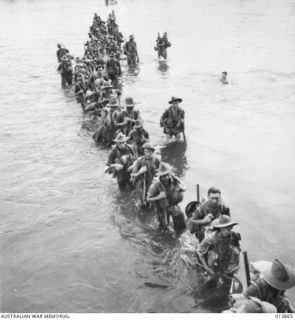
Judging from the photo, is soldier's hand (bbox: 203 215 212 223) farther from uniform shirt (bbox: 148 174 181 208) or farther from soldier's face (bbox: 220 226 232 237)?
uniform shirt (bbox: 148 174 181 208)

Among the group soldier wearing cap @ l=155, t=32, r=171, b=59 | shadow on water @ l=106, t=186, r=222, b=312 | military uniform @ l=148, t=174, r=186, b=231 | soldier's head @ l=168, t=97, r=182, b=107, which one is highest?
soldier wearing cap @ l=155, t=32, r=171, b=59

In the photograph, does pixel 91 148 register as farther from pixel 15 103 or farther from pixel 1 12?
pixel 1 12

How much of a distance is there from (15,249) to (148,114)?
9003mm

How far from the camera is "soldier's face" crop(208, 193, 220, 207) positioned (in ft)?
20.4

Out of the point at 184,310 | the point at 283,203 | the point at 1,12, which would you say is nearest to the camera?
the point at 184,310

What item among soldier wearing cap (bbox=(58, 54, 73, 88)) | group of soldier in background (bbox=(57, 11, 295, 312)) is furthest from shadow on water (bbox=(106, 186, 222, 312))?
soldier wearing cap (bbox=(58, 54, 73, 88))

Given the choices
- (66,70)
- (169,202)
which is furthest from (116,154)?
(66,70)

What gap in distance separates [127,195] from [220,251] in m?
4.36

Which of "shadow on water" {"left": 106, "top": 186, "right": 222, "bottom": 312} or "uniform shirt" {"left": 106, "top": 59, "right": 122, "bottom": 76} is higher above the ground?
"uniform shirt" {"left": 106, "top": 59, "right": 122, "bottom": 76}

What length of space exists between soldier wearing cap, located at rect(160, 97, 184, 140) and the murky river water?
61cm

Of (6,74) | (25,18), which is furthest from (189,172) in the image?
(25,18)

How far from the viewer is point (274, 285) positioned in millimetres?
4258

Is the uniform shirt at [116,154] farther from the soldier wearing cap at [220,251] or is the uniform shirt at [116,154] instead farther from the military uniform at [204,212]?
the soldier wearing cap at [220,251]

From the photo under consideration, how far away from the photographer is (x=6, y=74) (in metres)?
24.5
